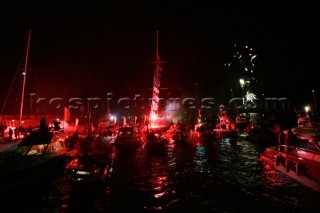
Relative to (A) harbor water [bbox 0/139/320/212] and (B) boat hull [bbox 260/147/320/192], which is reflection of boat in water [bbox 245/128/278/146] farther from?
(B) boat hull [bbox 260/147/320/192]

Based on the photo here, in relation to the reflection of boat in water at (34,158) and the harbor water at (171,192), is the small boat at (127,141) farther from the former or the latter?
the reflection of boat in water at (34,158)

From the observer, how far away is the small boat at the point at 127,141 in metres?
22.3

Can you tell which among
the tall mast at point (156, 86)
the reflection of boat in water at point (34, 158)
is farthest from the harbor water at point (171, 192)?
the tall mast at point (156, 86)

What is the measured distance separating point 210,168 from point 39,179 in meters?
10.5

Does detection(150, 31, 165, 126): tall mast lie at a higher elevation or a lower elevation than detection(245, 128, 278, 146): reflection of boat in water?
higher

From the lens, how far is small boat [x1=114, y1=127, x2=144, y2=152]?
22312 millimetres

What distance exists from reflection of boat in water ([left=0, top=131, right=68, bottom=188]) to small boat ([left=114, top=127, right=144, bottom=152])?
642 centimetres

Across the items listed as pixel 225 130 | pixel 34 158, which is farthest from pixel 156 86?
pixel 34 158

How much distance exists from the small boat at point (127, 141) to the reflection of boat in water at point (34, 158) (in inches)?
253

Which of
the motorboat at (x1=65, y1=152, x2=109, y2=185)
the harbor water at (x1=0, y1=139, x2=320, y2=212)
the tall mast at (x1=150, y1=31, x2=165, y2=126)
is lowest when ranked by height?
the harbor water at (x1=0, y1=139, x2=320, y2=212)

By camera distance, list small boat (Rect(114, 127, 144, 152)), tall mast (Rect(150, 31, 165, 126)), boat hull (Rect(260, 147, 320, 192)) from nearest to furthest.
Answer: boat hull (Rect(260, 147, 320, 192)), small boat (Rect(114, 127, 144, 152)), tall mast (Rect(150, 31, 165, 126))

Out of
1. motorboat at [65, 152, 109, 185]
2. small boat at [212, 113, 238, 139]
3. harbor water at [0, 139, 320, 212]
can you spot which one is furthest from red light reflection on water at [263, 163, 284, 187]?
small boat at [212, 113, 238, 139]

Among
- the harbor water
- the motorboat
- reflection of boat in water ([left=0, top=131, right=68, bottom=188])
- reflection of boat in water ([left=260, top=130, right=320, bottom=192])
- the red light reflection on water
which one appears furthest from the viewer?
reflection of boat in water ([left=0, top=131, right=68, bottom=188])

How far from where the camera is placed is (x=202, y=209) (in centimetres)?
911
